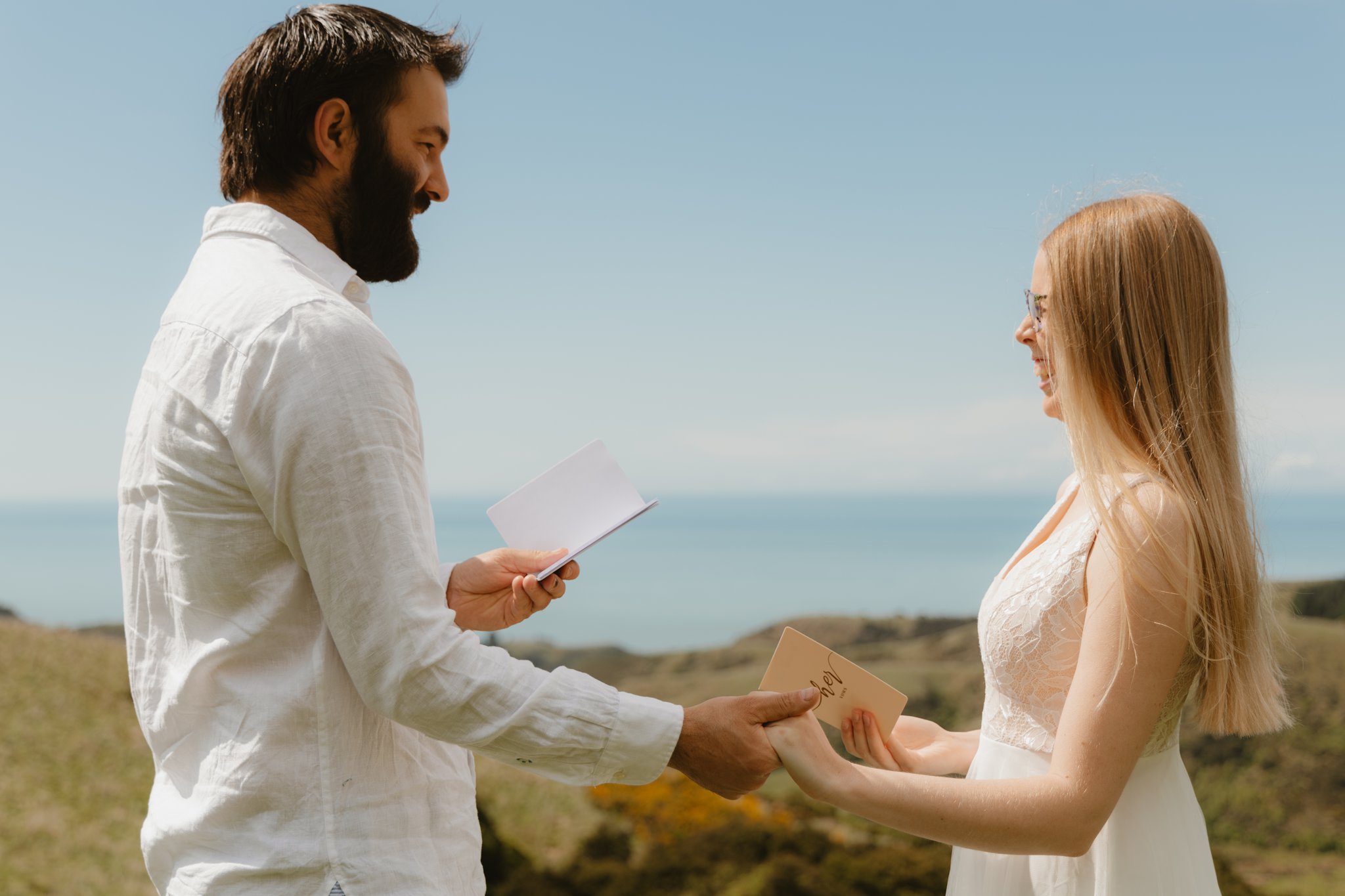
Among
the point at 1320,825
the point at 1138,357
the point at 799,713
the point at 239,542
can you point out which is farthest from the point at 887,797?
the point at 1320,825

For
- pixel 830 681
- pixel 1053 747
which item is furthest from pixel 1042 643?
pixel 830 681

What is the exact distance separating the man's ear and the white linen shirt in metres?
0.31

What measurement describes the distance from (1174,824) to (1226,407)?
709 mm

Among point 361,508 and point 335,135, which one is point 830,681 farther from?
point 335,135

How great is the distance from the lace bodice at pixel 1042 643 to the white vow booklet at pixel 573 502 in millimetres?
671

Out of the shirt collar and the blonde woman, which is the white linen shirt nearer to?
the shirt collar

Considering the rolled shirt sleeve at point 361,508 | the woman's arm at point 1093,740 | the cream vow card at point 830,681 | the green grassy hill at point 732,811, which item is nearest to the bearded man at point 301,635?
the rolled shirt sleeve at point 361,508

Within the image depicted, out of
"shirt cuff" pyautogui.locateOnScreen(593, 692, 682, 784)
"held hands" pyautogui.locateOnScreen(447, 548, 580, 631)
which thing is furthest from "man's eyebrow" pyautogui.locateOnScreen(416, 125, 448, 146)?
"shirt cuff" pyautogui.locateOnScreen(593, 692, 682, 784)

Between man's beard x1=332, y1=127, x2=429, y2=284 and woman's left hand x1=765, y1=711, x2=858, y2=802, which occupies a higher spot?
man's beard x1=332, y1=127, x2=429, y2=284

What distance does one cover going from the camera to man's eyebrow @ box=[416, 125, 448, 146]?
5.81 ft

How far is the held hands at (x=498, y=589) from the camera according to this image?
77.8 inches

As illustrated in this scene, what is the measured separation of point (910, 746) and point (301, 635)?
1.27 metres

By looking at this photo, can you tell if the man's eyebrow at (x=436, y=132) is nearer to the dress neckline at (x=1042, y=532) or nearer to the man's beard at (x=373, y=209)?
the man's beard at (x=373, y=209)

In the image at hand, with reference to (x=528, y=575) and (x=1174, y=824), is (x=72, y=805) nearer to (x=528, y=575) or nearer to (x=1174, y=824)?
(x=528, y=575)
